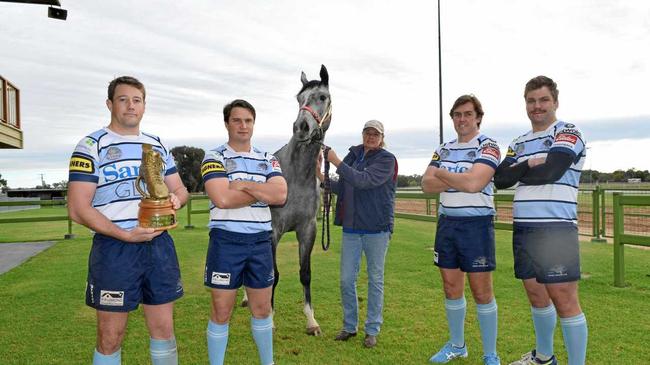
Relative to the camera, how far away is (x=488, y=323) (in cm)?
335

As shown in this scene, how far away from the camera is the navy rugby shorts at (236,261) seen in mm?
2791

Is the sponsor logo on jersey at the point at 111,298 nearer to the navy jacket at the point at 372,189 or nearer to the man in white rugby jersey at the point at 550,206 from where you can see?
the navy jacket at the point at 372,189

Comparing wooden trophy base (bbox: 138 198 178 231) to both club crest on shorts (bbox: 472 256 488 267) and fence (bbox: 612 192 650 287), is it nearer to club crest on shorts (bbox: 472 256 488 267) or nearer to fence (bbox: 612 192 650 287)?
club crest on shorts (bbox: 472 256 488 267)

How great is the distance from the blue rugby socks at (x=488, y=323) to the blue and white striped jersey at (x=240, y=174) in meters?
1.72

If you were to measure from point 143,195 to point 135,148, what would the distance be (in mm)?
272

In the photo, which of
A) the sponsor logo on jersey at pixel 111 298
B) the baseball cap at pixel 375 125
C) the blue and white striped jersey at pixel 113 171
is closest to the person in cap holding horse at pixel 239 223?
the blue and white striped jersey at pixel 113 171

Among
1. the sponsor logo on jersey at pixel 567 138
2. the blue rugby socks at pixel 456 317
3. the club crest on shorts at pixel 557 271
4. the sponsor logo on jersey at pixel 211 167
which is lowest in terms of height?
the blue rugby socks at pixel 456 317

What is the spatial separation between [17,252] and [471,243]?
34.6 ft

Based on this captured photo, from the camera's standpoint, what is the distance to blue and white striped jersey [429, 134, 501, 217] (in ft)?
10.6

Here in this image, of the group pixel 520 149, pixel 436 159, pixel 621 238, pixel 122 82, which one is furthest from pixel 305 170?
pixel 621 238

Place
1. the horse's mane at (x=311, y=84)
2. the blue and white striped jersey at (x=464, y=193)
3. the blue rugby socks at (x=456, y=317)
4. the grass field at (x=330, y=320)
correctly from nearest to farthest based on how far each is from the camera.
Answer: the blue and white striped jersey at (x=464, y=193), the blue rugby socks at (x=456, y=317), the grass field at (x=330, y=320), the horse's mane at (x=311, y=84)

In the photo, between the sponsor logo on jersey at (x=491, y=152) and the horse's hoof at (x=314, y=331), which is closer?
the sponsor logo on jersey at (x=491, y=152)

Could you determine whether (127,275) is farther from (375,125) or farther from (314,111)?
(375,125)

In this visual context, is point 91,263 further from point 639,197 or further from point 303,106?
point 639,197
